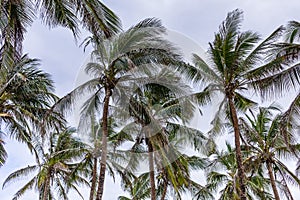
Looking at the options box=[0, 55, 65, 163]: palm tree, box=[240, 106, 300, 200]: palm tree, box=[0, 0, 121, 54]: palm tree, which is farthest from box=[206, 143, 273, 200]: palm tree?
box=[0, 0, 121, 54]: palm tree


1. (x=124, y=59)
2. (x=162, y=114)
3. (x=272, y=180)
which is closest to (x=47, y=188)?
(x=162, y=114)

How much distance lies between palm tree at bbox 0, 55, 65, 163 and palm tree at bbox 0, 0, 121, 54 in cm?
428

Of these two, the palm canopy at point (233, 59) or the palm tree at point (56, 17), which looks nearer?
the palm tree at point (56, 17)

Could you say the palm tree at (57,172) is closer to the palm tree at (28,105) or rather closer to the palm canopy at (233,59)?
the palm tree at (28,105)

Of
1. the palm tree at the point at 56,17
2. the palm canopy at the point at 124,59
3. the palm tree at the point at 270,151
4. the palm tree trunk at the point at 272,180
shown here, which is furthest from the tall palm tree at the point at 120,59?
the palm tree trunk at the point at 272,180

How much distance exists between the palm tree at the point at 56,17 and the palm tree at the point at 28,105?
169 inches

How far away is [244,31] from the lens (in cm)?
1329

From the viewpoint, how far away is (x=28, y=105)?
475 inches

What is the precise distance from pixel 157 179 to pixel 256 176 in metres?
5.06

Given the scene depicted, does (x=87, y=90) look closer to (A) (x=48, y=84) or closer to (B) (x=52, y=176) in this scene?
(A) (x=48, y=84)

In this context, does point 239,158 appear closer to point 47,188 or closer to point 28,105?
point 28,105

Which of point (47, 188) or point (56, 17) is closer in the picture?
point (56, 17)

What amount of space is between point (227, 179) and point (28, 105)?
12.3m

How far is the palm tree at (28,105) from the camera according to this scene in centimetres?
1143
